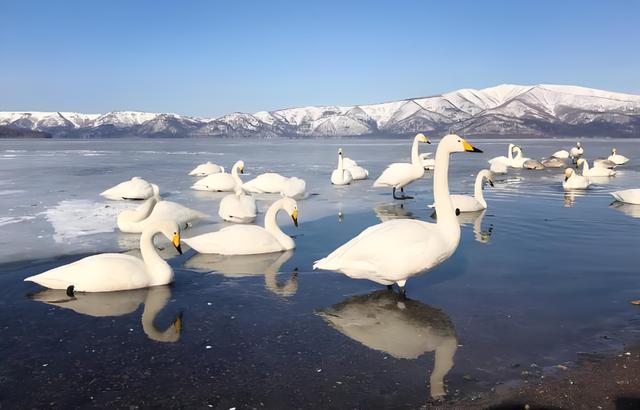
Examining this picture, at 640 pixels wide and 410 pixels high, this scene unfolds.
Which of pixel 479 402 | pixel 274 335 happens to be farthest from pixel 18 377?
pixel 479 402

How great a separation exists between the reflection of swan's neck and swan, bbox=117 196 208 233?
11.3 ft

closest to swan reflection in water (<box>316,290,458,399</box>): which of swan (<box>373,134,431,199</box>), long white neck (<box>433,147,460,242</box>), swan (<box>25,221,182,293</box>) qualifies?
long white neck (<box>433,147,460,242</box>)

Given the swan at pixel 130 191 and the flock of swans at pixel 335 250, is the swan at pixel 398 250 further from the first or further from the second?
the swan at pixel 130 191

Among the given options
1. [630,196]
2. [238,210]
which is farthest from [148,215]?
[630,196]

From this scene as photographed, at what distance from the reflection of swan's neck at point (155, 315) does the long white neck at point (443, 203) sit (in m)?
3.61

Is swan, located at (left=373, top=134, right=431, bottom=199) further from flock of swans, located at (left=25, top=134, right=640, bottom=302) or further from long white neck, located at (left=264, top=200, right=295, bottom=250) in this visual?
long white neck, located at (left=264, top=200, right=295, bottom=250)

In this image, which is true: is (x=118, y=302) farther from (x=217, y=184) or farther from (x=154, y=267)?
(x=217, y=184)

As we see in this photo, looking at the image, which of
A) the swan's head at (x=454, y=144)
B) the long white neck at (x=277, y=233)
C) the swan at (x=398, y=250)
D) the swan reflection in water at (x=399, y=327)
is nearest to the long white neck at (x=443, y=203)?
the swan at (x=398, y=250)

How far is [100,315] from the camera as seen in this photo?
6.41 m

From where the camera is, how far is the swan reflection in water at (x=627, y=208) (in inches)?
541

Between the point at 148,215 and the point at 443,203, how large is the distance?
6665 mm

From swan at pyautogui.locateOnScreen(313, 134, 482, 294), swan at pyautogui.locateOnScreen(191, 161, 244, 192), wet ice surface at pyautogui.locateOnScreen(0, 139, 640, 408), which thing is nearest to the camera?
wet ice surface at pyautogui.locateOnScreen(0, 139, 640, 408)

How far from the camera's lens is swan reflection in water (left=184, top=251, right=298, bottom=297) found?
25.0 feet

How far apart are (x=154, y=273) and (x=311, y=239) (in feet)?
13.1
